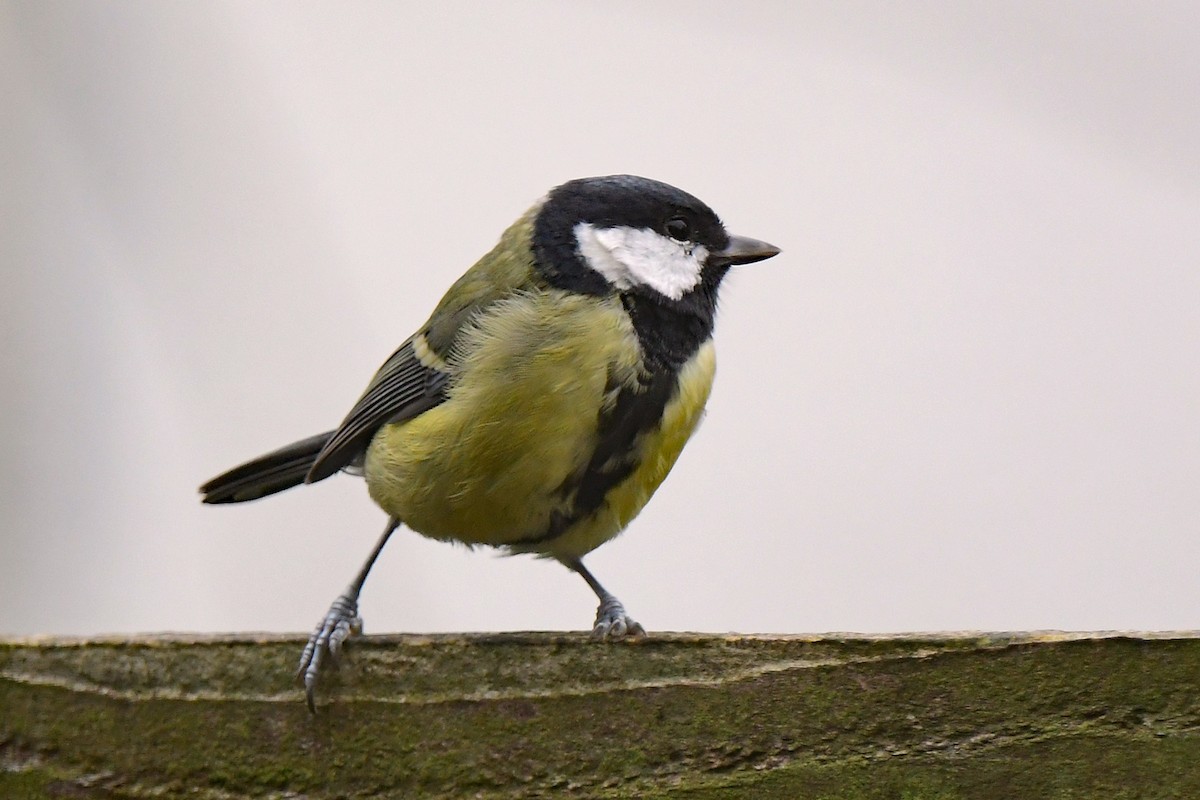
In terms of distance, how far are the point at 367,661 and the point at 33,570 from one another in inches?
30.8

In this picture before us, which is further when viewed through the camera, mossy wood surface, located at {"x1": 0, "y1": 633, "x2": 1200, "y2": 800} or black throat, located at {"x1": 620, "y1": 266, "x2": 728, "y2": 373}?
black throat, located at {"x1": 620, "y1": 266, "x2": 728, "y2": 373}

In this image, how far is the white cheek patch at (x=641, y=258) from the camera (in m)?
1.13

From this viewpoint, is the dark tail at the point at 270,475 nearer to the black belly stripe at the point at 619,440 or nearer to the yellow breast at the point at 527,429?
the yellow breast at the point at 527,429

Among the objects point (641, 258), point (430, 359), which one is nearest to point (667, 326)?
point (641, 258)

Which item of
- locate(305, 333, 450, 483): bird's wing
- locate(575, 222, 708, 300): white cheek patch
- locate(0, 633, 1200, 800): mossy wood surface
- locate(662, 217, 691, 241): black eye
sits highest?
locate(662, 217, 691, 241): black eye

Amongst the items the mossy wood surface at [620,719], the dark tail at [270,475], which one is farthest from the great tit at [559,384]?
the mossy wood surface at [620,719]

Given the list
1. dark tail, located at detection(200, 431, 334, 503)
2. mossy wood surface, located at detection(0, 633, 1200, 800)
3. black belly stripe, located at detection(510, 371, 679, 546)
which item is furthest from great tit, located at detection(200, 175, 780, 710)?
mossy wood surface, located at detection(0, 633, 1200, 800)

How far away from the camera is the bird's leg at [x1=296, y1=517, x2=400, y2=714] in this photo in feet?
2.00

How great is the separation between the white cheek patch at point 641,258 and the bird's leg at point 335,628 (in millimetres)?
375

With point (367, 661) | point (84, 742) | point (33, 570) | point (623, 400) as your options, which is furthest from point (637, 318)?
point (33, 570)

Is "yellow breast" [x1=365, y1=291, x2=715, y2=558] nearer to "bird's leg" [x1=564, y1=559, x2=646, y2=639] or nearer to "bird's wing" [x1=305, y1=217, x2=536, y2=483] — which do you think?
"bird's wing" [x1=305, y1=217, x2=536, y2=483]

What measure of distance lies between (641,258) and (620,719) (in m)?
0.64

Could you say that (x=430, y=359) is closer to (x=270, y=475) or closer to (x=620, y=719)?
(x=270, y=475)

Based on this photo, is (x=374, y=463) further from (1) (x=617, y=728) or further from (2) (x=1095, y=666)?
(2) (x=1095, y=666)
